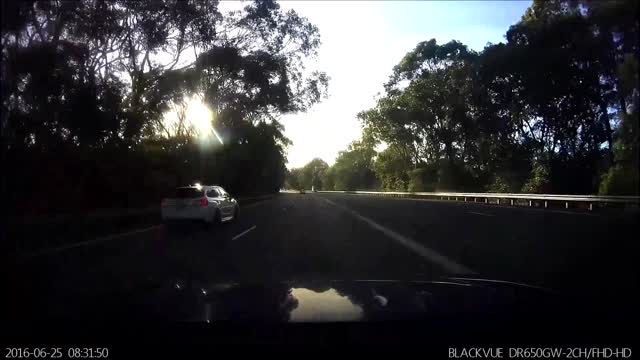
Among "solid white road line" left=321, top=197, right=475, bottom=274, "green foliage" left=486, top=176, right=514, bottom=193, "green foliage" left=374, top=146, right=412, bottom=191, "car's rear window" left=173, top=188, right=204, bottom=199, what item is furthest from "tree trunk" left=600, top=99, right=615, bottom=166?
"green foliage" left=374, top=146, right=412, bottom=191

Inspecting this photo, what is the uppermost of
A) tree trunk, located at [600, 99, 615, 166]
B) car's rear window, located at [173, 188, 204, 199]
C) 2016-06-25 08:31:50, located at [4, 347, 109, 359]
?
tree trunk, located at [600, 99, 615, 166]

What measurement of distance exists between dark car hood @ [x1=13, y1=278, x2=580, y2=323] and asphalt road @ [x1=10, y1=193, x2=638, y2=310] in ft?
4.23

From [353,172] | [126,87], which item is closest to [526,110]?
[126,87]

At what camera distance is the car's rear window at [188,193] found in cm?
1795

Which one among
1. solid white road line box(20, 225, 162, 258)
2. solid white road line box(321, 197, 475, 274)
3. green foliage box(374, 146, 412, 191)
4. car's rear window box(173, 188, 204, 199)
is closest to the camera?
solid white road line box(321, 197, 475, 274)

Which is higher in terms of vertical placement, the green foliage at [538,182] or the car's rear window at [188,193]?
the green foliage at [538,182]

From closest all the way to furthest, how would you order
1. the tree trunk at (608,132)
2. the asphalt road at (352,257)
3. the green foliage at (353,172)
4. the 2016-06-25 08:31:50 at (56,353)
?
the 2016-06-25 08:31:50 at (56,353), the tree trunk at (608,132), the asphalt road at (352,257), the green foliage at (353,172)

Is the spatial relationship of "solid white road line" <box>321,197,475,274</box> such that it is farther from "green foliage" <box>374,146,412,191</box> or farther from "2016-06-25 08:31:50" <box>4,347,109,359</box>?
"green foliage" <box>374,146,412,191</box>

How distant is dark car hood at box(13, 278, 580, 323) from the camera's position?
4.22 m

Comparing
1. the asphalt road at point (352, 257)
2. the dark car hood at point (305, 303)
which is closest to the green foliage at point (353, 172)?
the asphalt road at point (352, 257)

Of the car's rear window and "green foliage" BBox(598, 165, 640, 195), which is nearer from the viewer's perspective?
"green foliage" BBox(598, 165, 640, 195)

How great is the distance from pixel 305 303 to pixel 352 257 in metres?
5.53

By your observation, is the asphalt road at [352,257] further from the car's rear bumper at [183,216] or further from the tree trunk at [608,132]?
the tree trunk at [608,132]

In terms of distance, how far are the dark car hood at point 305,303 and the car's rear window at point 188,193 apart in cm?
1199
